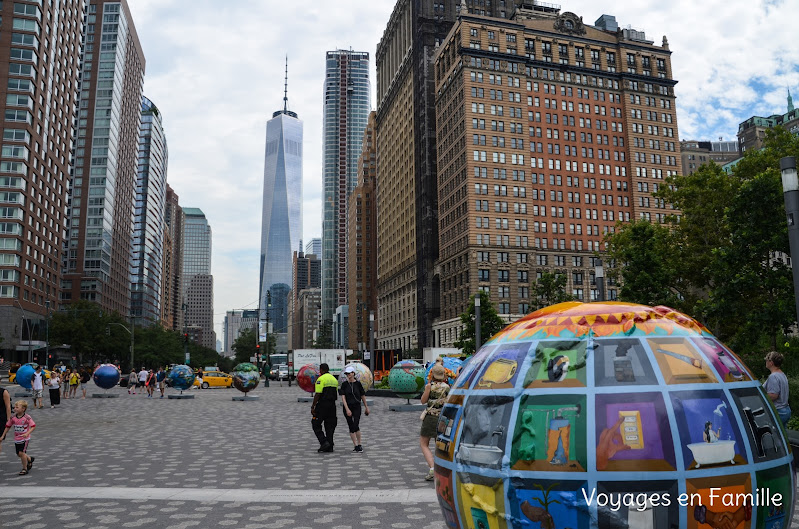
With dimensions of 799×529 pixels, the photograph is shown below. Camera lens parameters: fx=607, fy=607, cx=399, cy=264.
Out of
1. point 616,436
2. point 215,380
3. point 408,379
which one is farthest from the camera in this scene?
point 215,380

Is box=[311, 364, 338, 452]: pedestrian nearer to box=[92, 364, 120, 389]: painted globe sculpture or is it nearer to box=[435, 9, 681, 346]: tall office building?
box=[92, 364, 120, 389]: painted globe sculpture

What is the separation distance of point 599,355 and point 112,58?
141 metres

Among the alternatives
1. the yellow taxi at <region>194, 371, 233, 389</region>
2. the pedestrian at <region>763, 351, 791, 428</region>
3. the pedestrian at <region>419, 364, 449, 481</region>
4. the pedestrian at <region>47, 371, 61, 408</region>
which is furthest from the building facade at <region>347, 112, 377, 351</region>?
the pedestrian at <region>763, 351, 791, 428</region>

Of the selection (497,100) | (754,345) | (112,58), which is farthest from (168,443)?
(112,58)

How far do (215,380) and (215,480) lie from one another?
44726 mm

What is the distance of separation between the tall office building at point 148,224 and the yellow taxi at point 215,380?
342 ft

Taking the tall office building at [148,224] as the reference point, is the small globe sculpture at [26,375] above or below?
below

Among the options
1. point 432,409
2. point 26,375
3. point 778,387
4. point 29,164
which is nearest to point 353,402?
point 432,409

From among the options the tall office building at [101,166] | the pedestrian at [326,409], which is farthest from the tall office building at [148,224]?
the pedestrian at [326,409]

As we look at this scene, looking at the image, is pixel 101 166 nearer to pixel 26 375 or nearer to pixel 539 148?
pixel 539 148

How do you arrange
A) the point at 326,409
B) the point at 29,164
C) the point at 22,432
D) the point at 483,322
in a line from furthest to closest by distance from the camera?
the point at 29,164, the point at 483,322, the point at 326,409, the point at 22,432

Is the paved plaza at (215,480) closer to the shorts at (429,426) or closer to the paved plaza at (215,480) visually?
the paved plaza at (215,480)

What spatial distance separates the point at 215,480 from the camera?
1014 centimetres

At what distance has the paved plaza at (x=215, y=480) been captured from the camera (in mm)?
7602
